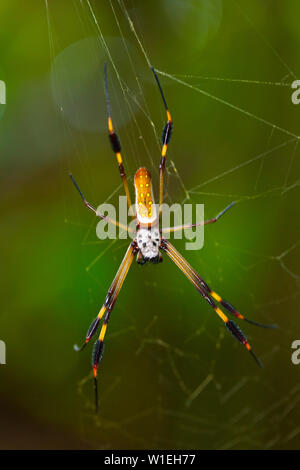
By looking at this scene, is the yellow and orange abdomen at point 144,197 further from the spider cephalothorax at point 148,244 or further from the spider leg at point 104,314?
the spider leg at point 104,314

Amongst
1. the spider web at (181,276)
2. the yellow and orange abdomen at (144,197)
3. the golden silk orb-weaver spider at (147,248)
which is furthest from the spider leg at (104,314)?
the spider web at (181,276)

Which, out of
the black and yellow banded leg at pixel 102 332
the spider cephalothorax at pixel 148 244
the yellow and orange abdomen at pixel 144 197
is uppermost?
the yellow and orange abdomen at pixel 144 197

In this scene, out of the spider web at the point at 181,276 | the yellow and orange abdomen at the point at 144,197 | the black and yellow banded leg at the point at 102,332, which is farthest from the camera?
the spider web at the point at 181,276

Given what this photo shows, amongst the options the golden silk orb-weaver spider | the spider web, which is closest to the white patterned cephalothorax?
the golden silk orb-weaver spider

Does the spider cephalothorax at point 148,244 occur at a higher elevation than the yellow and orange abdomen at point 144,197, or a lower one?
lower

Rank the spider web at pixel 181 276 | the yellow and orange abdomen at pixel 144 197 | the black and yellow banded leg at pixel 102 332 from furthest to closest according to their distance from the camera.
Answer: the spider web at pixel 181 276 < the black and yellow banded leg at pixel 102 332 < the yellow and orange abdomen at pixel 144 197

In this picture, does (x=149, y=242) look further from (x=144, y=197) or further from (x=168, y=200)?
(x=168, y=200)
